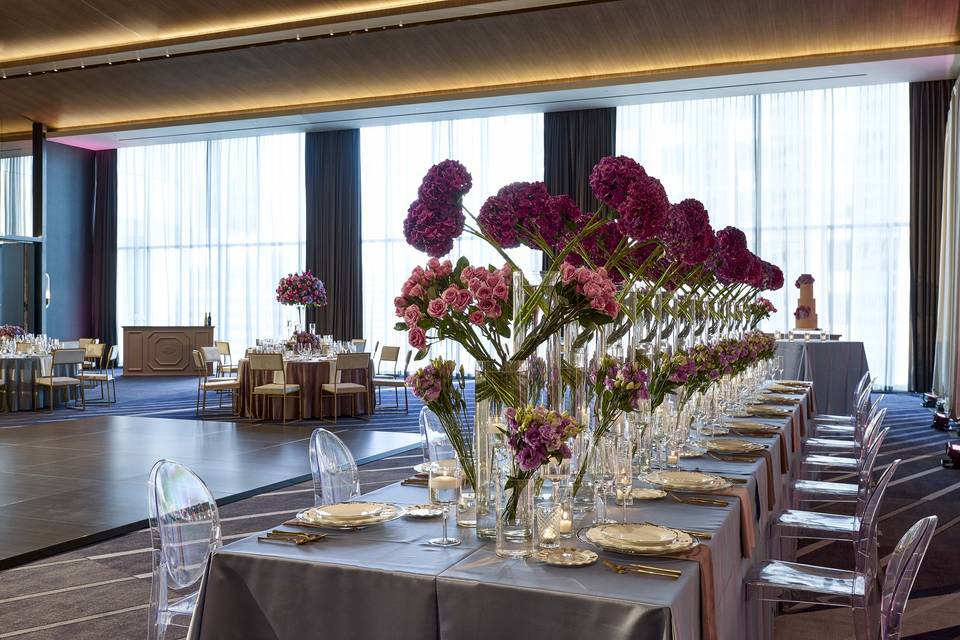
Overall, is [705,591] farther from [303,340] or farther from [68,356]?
[68,356]

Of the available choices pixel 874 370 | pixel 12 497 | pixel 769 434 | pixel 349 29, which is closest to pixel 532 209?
pixel 769 434

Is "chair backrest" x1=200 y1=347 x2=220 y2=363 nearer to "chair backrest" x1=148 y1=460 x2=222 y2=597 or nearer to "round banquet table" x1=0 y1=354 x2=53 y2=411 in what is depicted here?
"round banquet table" x1=0 y1=354 x2=53 y2=411

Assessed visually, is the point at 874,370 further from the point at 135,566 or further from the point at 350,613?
the point at 350,613

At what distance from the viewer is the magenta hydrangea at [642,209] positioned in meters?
2.15

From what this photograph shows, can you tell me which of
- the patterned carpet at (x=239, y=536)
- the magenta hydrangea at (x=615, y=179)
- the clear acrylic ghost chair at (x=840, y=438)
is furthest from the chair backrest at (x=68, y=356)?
the magenta hydrangea at (x=615, y=179)

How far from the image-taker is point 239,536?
4.52m

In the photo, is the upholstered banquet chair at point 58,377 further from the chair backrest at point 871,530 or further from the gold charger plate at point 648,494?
the chair backrest at point 871,530

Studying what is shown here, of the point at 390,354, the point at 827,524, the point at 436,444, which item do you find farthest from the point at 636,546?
the point at 390,354

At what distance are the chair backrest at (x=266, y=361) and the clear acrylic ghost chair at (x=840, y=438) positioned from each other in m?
5.90

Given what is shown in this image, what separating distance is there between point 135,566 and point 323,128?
12.2m

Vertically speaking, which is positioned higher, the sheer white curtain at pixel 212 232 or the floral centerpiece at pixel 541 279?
the sheer white curtain at pixel 212 232

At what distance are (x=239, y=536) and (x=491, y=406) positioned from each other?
321 centimetres

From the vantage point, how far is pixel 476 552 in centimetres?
174

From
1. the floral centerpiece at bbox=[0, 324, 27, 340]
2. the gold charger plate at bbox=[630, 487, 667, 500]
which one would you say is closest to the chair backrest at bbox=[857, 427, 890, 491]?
the gold charger plate at bbox=[630, 487, 667, 500]
